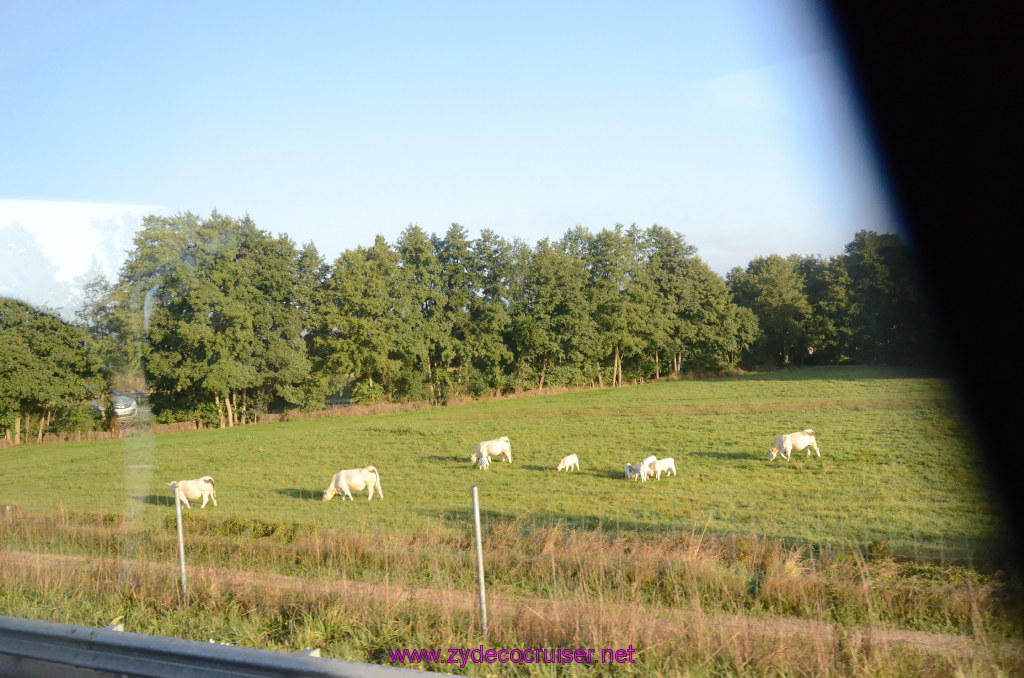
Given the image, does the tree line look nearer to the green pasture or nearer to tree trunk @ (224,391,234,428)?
tree trunk @ (224,391,234,428)

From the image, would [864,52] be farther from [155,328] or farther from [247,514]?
[155,328]

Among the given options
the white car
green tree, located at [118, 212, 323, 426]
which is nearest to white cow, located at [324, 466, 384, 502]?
green tree, located at [118, 212, 323, 426]

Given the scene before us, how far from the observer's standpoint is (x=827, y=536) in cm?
1145

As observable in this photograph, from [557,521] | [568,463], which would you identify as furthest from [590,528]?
[568,463]

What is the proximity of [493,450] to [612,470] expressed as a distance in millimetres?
4832

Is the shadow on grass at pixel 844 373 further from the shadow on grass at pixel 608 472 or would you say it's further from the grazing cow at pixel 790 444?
the shadow on grass at pixel 608 472

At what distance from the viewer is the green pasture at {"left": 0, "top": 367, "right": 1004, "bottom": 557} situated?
13367 mm

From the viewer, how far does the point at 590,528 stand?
12898 mm

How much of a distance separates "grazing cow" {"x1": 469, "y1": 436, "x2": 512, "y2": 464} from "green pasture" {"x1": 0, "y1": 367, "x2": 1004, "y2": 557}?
0.70 meters

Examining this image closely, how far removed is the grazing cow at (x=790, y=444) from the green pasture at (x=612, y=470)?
1.36 feet

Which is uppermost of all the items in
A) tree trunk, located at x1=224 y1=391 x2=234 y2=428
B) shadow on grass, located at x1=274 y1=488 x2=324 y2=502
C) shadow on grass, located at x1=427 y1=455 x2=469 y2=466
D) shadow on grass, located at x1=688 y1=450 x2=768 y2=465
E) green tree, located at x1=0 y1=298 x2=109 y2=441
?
green tree, located at x1=0 y1=298 x2=109 y2=441

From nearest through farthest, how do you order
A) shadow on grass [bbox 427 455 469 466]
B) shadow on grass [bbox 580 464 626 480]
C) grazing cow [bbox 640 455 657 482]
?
grazing cow [bbox 640 455 657 482]
shadow on grass [bbox 580 464 626 480]
shadow on grass [bbox 427 455 469 466]

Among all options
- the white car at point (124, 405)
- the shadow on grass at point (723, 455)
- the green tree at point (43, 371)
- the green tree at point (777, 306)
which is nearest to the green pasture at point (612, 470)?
the shadow on grass at point (723, 455)

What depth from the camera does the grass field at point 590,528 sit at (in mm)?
5762
